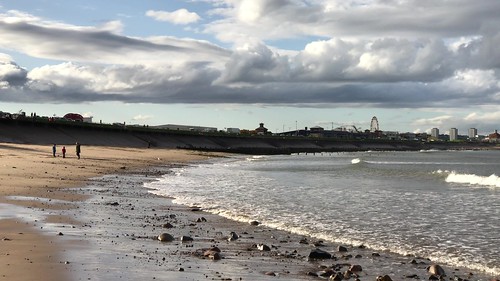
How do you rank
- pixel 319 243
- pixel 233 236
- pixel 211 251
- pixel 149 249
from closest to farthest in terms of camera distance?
pixel 211 251
pixel 149 249
pixel 319 243
pixel 233 236

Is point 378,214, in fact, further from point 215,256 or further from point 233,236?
point 215,256

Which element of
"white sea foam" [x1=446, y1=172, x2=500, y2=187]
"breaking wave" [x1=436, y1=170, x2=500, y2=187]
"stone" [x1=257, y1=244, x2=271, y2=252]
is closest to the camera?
"stone" [x1=257, y1=244, x2=271, y2=252]

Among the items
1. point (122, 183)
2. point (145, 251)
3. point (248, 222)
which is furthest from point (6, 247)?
point (122, 183)

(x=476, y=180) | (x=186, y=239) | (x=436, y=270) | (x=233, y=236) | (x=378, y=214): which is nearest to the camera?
(x=436, y=270)

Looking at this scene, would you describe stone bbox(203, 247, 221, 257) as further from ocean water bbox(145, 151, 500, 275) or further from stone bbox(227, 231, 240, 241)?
ocean water bbox(145, 151, 500, 275)

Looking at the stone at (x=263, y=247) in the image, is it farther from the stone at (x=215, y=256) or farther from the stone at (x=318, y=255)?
the stone at (x=215, y=256)

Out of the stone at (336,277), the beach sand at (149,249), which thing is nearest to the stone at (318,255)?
the beach sand at (149,249)

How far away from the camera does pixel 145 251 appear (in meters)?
13.9

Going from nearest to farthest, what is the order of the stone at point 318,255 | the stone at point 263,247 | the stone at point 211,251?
the stone at point 211,251, the stone at point 318,255, the stone at point 263,247

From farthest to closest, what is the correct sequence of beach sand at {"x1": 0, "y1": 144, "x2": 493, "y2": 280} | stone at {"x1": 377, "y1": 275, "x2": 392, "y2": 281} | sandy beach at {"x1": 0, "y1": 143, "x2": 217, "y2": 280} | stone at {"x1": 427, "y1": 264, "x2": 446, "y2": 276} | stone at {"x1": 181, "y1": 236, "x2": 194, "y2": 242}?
stone at {"x1": 181, "y1": 236, "x2": 194, "y2": 242}, stone at {"x1": 427, "y1": 264, "x2": 446, "y2": 276}, stone at {"x1": 377, "y1": 275, "x2": 392, "y2": 281}, beach sand at {"x1": 0, "y1": 144, "x2": 493, "y2": 280}, sandy beach at {"x1": 0, "y1": 143, "x2": 217, "y2": 280}

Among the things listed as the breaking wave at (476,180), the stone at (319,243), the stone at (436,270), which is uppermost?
the stone at (436,270)

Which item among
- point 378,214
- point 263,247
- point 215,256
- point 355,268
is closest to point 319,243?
point 263,247

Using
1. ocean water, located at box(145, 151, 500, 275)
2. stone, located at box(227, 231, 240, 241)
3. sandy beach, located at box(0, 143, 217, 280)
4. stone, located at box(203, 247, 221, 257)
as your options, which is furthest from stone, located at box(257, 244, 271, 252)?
→ sandy beach, located at box(0, 143, 217, 280)

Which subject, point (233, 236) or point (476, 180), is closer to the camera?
point (233, 236)
